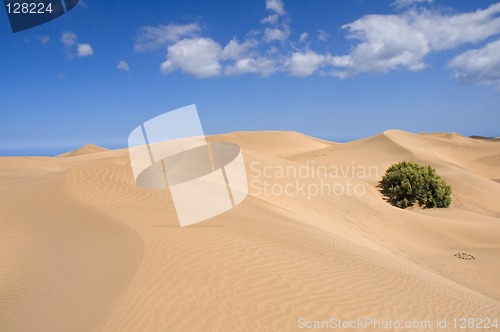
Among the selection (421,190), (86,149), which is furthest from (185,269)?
(86,149)

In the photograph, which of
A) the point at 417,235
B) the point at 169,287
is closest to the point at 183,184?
the point at 169,287

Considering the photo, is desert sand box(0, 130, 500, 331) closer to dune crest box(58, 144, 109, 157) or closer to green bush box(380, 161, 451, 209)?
green bush box(380, 161, 451, 209)

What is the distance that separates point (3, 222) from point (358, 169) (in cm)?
2102

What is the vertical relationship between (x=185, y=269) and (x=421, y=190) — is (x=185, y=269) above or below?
above

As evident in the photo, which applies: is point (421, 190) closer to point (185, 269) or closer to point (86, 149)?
point (185, 269)

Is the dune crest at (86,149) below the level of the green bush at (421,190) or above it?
above

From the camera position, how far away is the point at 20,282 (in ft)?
14.1

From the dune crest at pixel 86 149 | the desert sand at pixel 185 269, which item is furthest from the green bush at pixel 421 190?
the dune crest at pixel 86 149

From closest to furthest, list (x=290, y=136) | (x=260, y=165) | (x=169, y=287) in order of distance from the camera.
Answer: (x=169, y=287)
(x=260, y=165)
(x=290, y=136)

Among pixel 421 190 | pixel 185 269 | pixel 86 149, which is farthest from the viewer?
pixel 86 149

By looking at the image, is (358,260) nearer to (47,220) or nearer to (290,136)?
(47,220)

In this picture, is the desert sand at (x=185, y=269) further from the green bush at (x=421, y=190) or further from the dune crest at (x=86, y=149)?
the dune crest at (x=86, y=149)

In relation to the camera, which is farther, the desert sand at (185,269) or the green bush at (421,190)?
the green bush at (421,190)

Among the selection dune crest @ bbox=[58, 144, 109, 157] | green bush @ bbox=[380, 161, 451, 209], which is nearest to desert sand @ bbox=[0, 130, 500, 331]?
green bush @ bbox=[380, 161, 451, 209]
